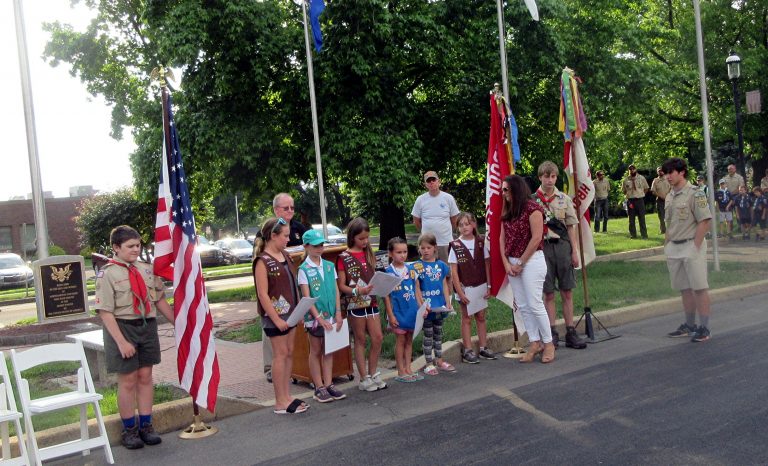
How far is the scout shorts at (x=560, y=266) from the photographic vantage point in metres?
8.44

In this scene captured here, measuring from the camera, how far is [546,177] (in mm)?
8383

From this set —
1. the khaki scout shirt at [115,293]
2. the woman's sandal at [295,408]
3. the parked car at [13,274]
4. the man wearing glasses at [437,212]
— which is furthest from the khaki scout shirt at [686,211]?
the parked car at [13,274]

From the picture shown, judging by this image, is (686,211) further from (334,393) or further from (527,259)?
(334,393)

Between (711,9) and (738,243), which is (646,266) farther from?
(711,9)

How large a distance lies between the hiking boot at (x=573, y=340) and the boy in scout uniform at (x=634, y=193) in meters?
13.1

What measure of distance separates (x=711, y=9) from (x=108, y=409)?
25.4 m

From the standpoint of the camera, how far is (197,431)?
6.26 metres

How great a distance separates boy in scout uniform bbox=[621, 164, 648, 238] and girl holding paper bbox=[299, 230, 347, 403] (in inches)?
617

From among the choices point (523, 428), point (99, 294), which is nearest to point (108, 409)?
point (99, 294)

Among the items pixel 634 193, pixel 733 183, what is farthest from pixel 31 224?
pixel 733 183

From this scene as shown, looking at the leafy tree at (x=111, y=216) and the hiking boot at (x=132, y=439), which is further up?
the leafy tree at (x=111, y=216)

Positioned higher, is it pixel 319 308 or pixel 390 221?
pixel 390 221

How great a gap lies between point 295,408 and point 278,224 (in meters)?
1.70

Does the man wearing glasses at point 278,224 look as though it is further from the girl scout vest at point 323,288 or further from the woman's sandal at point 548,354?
the woman's sandal at point 548,354
